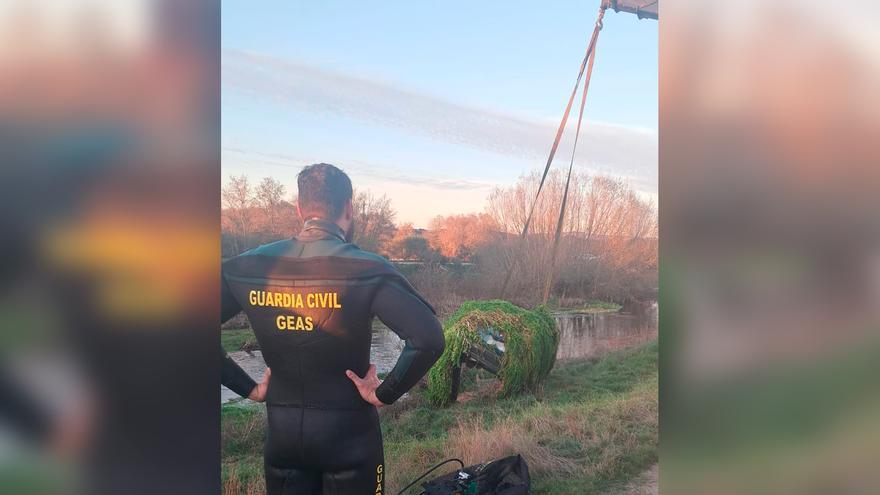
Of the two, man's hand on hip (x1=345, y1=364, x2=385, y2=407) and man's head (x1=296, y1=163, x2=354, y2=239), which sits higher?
man's head (x1=296, y1=163, x2=354, y2=239)

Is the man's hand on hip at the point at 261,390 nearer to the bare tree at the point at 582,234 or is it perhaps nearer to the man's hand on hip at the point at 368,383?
the man's hand on hip at the point at 368,383

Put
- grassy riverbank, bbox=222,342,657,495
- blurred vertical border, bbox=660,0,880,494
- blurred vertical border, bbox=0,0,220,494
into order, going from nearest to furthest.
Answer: blurred vertical border, bbox=660,0,880,494 < blurred vertical border, bbox=0,0,220,494 < grassy riverbank, bbox=222,342,657,495

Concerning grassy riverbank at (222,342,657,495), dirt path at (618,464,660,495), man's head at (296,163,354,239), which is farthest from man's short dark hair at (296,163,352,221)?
dirt path at (618,464,660,495)

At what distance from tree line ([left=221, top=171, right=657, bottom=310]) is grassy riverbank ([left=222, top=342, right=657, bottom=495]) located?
0.39m

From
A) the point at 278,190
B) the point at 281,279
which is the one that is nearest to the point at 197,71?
the point at 278,190

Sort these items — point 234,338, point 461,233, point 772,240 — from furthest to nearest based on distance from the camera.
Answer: point 461,233, point 234,338, point 772,240

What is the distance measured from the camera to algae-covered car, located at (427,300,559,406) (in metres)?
2.64

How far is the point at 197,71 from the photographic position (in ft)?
8.29

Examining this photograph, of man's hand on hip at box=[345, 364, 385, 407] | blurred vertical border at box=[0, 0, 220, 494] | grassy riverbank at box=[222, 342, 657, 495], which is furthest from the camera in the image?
grassy riverbank at box=[222, 342, 657, 495]

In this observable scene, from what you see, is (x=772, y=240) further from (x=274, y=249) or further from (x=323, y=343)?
(x=274, y=249)

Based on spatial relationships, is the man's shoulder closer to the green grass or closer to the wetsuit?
the wetsuit

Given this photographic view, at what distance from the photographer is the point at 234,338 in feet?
8.43

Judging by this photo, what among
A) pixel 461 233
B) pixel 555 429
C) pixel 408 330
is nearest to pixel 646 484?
pixel 555 429

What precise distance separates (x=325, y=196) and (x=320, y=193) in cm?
3
